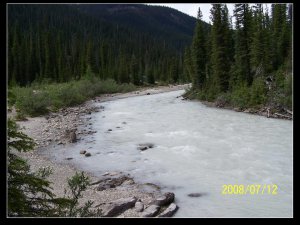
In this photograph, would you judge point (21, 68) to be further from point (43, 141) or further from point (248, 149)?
point (248, 149)

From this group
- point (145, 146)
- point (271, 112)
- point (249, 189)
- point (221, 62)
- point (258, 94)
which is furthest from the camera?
point (221, 62)

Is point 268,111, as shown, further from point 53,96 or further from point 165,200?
point 53,96

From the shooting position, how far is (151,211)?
28.8 feet

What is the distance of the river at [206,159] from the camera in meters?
9.70

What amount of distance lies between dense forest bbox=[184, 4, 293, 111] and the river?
5.52 metres

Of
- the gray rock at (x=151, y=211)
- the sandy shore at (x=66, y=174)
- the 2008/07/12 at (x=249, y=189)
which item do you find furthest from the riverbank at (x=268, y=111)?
the gray rock at (x=151, y=211)

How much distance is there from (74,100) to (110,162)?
88.0 feet

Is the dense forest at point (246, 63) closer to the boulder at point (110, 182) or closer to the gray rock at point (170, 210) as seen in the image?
the boulder at point (110, 182)

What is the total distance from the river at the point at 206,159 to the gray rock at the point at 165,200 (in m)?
0.26

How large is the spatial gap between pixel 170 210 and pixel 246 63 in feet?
94.3

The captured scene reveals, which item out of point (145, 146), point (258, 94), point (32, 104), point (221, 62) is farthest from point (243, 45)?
point (145, 146)

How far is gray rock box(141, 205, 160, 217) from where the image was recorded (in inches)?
338
